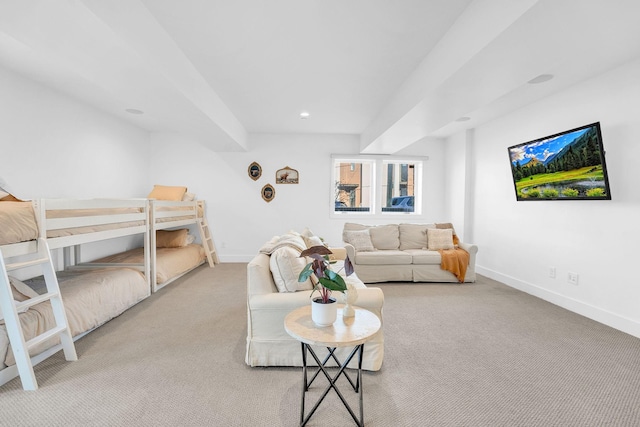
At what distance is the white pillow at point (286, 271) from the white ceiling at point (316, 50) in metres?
1.73

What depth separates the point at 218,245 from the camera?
6148 mm

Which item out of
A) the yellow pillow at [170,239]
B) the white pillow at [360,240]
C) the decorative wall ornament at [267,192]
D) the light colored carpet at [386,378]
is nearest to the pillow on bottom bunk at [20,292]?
the light colored carpet at [386,378]

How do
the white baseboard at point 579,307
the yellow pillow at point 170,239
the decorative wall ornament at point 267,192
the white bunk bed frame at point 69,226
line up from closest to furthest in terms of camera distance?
1. the white bunk bed frame at point 69,226
2. the white baseboard at point 579,307
3. the yellow pillow at point 170,239
4. the decorative wall ornament at point 267,192

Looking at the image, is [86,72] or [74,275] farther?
[74,275]

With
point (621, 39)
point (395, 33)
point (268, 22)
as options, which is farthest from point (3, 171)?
point (621, 39)

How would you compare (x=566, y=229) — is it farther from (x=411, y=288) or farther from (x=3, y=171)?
(x=3, y=171)

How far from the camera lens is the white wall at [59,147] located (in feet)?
10.7

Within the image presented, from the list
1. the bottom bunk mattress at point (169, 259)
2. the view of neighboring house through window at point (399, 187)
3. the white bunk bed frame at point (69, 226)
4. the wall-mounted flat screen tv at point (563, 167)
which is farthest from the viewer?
the view of neighboring house through window at point (399, 187)

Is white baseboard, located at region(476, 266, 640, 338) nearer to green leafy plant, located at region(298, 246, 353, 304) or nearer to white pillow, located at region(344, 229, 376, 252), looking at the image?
white pillow, located at region(344, 229, 376, 252)

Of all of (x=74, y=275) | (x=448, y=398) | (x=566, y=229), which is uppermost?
(x=566, y=229)

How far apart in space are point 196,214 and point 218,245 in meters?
0.82

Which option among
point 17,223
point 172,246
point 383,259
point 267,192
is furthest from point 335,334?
point 267,192

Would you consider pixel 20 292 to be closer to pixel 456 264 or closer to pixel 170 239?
pixel 170 239

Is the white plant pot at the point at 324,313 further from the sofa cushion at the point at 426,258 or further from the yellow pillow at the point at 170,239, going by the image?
the yellow pillow at the point at 170,239
